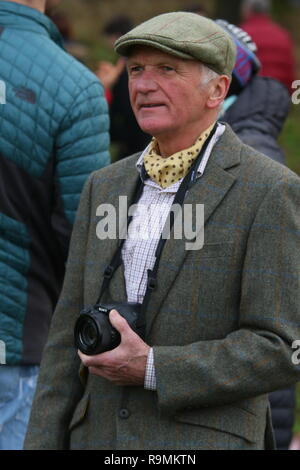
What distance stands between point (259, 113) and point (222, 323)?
5.23ft

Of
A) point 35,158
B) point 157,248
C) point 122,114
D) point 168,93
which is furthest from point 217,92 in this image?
point 122,114

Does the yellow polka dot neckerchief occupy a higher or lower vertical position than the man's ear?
lower

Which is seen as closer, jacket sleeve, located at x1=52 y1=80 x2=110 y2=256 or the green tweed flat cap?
the green tweed flat cap

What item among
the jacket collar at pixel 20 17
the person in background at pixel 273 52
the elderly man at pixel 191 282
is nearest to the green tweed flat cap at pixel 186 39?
the elderly man at pixel 191 282

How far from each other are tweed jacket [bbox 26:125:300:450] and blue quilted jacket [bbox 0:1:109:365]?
0.64 metres

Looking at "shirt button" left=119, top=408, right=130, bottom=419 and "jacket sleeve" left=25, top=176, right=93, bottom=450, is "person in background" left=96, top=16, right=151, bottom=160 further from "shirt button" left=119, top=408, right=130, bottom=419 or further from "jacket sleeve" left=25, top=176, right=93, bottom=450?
"shirt button" left=119, top=408, right=130, bottom=419

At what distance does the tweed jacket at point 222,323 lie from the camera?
2586 millimetres

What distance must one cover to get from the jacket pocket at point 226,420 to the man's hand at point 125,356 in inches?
6.6

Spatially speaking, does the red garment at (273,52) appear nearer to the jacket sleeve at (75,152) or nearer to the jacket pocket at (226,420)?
the jacket sleeve at (75,152)

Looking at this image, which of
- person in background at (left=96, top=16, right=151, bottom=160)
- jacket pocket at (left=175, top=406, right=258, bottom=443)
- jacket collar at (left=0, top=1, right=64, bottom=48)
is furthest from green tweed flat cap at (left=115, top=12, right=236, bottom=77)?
person in background at (left=96, top=16, right=151, bottom=160)

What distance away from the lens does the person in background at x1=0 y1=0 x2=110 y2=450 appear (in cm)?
329

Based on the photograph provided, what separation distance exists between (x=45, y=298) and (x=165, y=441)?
0.96 m

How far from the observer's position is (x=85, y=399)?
2826 millimetres

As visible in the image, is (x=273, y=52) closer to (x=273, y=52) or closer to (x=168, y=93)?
(x=273, y=52)
